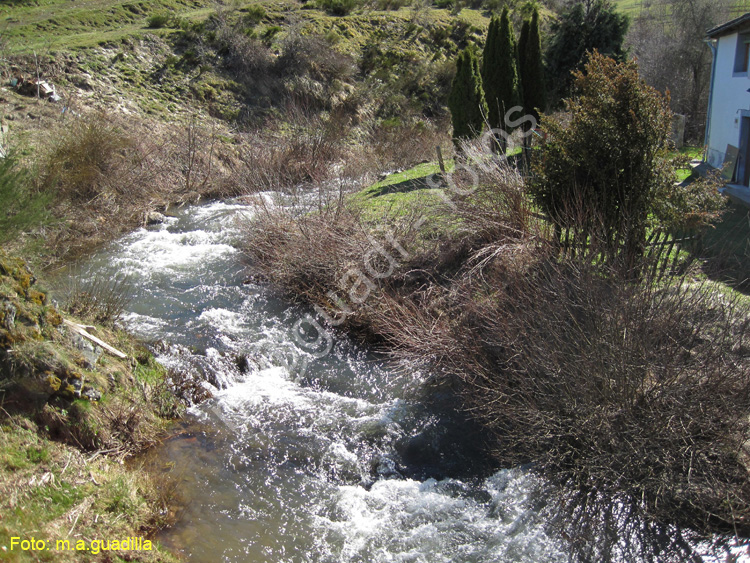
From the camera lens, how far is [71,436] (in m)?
5.93

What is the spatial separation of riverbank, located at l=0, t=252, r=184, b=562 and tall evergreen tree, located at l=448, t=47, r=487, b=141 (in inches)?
433

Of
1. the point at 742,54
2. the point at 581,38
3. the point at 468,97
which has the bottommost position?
the point at 468,97

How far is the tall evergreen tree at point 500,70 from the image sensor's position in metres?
16.1

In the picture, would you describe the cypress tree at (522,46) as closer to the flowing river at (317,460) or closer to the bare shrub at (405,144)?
the bare shrub at (405,144)

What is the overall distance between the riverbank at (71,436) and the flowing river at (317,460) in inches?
15.2

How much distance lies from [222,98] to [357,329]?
1723 centimetres

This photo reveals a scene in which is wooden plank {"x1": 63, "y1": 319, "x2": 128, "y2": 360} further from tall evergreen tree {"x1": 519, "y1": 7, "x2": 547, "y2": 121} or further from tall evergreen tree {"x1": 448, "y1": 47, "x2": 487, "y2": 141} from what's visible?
tall evergreen tree {"x1": 519, "y1": 7, "x2": 547, "y2": 121}

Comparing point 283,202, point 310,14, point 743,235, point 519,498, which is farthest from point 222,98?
point 519,498

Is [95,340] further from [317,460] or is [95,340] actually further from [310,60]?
[310,60]

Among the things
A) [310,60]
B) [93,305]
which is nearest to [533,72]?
[310,60]

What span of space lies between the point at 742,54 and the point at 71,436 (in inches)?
769

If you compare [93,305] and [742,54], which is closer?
[93,305]

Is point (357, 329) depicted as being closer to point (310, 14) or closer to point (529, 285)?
point (529, 285)

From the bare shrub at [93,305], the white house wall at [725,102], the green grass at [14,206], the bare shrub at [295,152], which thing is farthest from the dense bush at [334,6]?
the bare shrub at [93,305]
